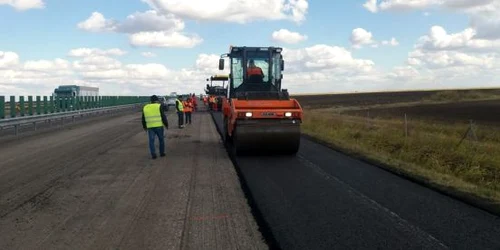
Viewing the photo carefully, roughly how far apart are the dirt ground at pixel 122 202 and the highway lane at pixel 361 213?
1.52 feet

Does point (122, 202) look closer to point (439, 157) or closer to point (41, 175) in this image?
point (41, 175)

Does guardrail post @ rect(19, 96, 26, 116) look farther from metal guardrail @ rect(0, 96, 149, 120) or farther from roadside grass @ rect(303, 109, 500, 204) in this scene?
roadside grass @ rect(303, 109, 500, 204)

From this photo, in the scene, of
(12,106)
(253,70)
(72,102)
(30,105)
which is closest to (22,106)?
(30,105)

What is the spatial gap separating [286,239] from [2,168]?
852cm

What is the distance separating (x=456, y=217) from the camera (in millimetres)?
7000

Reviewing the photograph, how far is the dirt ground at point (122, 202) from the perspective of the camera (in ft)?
19.9

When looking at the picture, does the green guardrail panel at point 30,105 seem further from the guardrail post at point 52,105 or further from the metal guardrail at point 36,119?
the guardrail post at point 52,105

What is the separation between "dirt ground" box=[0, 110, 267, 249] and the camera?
19.9 ft

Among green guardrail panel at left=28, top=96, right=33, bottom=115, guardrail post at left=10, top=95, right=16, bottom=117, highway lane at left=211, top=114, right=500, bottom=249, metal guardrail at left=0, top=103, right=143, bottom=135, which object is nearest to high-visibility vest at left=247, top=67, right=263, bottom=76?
highway lane at left=211, top=114, right=500, bottom=249

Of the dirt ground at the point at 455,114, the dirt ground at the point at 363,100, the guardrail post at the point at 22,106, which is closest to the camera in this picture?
the guardrail post at the point at 22,106

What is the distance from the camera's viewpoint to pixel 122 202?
812cm

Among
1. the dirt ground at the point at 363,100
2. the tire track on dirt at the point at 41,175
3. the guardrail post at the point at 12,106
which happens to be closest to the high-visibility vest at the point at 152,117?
the tire track on dirt at the point at 41,175

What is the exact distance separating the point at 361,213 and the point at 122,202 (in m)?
3.56

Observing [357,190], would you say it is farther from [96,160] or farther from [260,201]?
[96,160]
